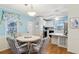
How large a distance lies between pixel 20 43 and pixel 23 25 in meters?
0.35

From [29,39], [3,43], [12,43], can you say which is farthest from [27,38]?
[3,43]

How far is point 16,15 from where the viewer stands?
1585 mm

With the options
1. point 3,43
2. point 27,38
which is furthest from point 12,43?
point 27,38

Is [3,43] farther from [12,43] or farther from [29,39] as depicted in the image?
[29,39]

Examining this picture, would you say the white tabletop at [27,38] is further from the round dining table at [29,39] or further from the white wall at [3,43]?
the white wall at [3,43]

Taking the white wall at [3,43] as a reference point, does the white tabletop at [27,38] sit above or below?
above

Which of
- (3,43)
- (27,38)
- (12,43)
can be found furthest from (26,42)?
(3,43)

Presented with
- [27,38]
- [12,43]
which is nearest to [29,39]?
[27,38]

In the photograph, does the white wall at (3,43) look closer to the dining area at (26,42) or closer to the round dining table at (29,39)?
the dining area at (26,42)

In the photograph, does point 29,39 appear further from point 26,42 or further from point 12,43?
point 12,43

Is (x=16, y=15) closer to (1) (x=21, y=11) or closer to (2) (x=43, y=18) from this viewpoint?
(1) (x=21, y=11)

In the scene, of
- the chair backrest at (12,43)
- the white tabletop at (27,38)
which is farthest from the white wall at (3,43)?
the white tabletop at (27,38)

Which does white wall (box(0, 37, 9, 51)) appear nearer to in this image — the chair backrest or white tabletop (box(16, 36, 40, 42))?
the chair backrest
